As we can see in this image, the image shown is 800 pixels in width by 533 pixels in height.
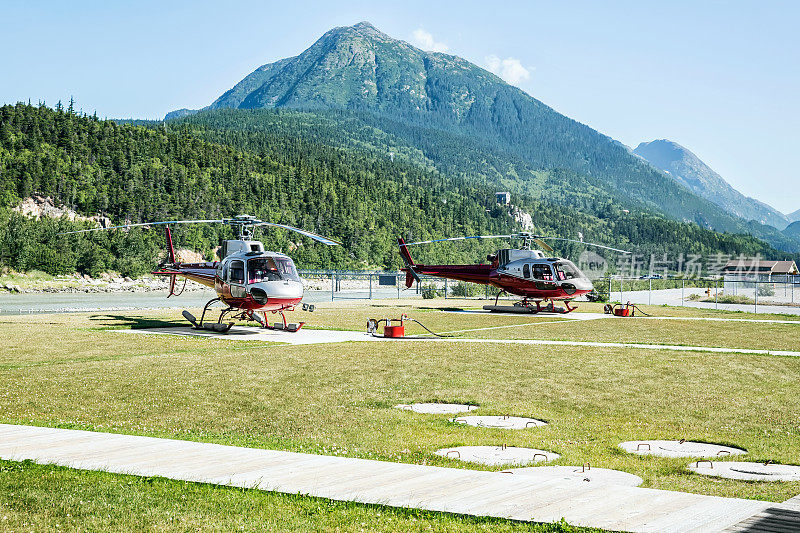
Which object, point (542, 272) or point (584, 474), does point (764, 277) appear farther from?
point (584, 474)

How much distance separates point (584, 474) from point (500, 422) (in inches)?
150

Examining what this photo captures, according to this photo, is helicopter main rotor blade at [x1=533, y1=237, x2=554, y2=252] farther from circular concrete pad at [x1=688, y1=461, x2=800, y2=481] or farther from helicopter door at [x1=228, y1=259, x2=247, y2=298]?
circular concrete pad at [x1=688, y1=461, x2=800, y2=481]

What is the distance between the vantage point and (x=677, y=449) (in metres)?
10.7

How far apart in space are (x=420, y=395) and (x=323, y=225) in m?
149

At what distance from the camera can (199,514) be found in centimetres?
690

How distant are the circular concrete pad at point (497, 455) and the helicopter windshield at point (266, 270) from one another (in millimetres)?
18839

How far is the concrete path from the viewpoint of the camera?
661 centimetres

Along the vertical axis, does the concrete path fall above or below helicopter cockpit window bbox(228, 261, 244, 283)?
below

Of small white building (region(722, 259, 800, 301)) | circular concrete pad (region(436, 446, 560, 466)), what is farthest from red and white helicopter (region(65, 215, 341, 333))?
small white building (region(722, 259, 800, 301))

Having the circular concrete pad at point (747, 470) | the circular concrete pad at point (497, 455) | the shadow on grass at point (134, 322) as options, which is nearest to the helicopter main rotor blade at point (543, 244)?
the shadow on grass at point (134, 322)

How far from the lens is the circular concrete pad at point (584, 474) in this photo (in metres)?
8.46

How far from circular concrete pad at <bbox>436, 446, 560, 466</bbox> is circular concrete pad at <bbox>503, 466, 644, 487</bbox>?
391 millimetres

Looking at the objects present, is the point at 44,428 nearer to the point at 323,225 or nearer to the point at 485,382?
the point at 485,382

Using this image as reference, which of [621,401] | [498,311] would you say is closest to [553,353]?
[621,401]
